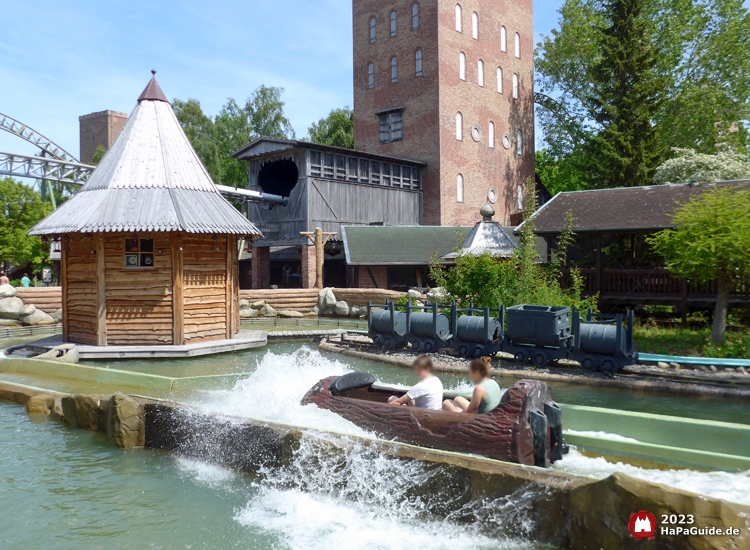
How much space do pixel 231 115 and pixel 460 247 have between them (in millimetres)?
44310

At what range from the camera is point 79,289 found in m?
17.3

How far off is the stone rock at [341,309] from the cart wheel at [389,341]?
10.1 m

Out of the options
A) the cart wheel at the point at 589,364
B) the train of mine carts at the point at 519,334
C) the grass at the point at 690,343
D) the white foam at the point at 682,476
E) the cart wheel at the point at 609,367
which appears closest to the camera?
the white foam at the point at 682,476

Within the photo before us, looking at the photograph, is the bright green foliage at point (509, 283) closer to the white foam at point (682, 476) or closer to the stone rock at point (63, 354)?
the white foam at point (682, 476)

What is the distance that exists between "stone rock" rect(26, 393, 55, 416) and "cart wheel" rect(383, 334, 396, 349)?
8.58m

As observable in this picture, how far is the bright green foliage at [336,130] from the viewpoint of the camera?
58.0 m

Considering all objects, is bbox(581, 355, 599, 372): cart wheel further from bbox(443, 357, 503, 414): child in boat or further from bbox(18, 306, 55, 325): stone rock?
bbox(18, 306, 55, 325): stone rock

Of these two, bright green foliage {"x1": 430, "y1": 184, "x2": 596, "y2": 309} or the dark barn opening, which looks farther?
the dark barn opening

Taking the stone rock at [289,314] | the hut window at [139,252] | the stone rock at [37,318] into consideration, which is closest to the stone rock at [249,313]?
the stone rock at [289,314]

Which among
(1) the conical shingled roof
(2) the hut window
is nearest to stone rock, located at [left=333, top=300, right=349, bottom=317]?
(1) the conical shingled roof

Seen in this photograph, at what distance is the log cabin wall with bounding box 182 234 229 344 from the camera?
17000mm

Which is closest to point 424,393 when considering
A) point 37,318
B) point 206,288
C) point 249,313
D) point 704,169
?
point 206,288

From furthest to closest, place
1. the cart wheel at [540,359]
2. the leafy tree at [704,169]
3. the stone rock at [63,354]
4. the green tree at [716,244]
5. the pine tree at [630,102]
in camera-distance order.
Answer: the pine tree at [630,102], the leafy tree at [704,169], the stone rock at [63,354], the cart wheel at [540,359], the green tree at [716,244]

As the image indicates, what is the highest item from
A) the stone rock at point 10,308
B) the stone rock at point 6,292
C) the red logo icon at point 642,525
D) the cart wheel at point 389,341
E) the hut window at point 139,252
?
the hut window at point 139,252
